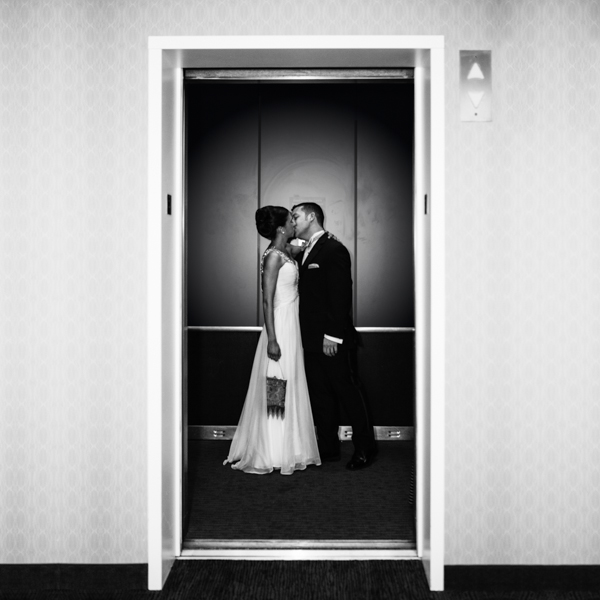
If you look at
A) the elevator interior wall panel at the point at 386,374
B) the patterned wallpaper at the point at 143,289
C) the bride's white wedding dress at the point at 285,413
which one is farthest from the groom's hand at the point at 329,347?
the patterned wallpaper at the point at 143,289

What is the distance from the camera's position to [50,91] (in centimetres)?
277

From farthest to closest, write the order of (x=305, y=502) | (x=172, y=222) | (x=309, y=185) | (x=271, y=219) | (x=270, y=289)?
(x=309, y=185) < (x=271, y=219) < (x=270, y=289) < (x=305, y=502) < (x=172, y=222)

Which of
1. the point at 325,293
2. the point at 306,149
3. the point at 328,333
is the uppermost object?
the point at 306,149

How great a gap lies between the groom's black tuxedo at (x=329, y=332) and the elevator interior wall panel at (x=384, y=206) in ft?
3.12

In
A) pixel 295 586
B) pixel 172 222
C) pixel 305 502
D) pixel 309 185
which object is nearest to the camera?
pixel 295 586

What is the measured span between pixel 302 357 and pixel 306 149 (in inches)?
72.6

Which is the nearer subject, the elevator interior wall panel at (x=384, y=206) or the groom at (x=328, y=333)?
the groom at (x=328, y=333)

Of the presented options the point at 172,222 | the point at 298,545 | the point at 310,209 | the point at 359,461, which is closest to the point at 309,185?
the point at 310,209

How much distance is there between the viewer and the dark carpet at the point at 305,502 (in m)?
3.31

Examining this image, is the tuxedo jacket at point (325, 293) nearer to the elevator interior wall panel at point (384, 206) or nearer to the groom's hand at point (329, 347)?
the groom's hand at point (329, 347)

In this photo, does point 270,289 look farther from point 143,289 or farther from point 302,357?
point 143,289

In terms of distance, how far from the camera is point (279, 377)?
4.41 metres

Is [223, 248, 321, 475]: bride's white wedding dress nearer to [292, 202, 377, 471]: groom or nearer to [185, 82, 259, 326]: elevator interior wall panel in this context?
[292, 202, 377, 471]: groom

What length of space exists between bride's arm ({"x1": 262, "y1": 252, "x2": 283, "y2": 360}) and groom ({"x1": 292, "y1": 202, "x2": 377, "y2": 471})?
191 mm
